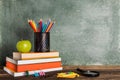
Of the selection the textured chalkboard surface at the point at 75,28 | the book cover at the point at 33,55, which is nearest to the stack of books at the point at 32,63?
the book cover at the point at 33,55

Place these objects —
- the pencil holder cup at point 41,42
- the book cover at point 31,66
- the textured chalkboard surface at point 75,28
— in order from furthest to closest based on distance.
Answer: the textured chalkboard surface at point 75,28
the pencil holder cup at point 41,42
the book cover at point 31,66

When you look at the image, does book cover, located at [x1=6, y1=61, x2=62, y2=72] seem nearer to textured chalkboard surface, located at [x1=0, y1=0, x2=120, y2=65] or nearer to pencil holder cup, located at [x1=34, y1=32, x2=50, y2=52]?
A: pencil holder cup, located at [x1=34, y1=32, x2=50, y2=52]

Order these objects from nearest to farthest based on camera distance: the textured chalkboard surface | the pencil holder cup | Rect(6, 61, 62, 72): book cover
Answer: Rect(6, 61, 62, 72): book cover → the pencil holder cup → the textured chalkboard surface

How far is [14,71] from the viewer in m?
1.13

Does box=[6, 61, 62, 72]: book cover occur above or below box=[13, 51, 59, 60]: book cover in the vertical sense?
below

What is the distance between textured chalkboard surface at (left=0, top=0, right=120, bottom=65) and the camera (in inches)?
56.9

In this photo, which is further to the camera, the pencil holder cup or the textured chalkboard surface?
the textured chalkboard surface

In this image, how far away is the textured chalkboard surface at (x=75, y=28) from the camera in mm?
1446

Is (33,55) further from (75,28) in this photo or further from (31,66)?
(75,28)

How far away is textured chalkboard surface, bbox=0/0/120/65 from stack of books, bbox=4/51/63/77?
0.84 feet

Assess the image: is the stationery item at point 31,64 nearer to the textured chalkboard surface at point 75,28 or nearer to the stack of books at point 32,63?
the stack of books at point 32,63

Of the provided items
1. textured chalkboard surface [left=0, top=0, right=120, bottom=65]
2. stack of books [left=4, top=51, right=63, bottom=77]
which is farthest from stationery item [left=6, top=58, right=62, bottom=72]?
textured chalkboard surface [left=0, top=0, right=120, bottom=65]

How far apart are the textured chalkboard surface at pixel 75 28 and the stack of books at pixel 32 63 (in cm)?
26

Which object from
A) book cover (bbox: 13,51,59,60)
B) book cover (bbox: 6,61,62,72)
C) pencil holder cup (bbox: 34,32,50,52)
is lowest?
book cover (bbox: 6,61,62,72)
